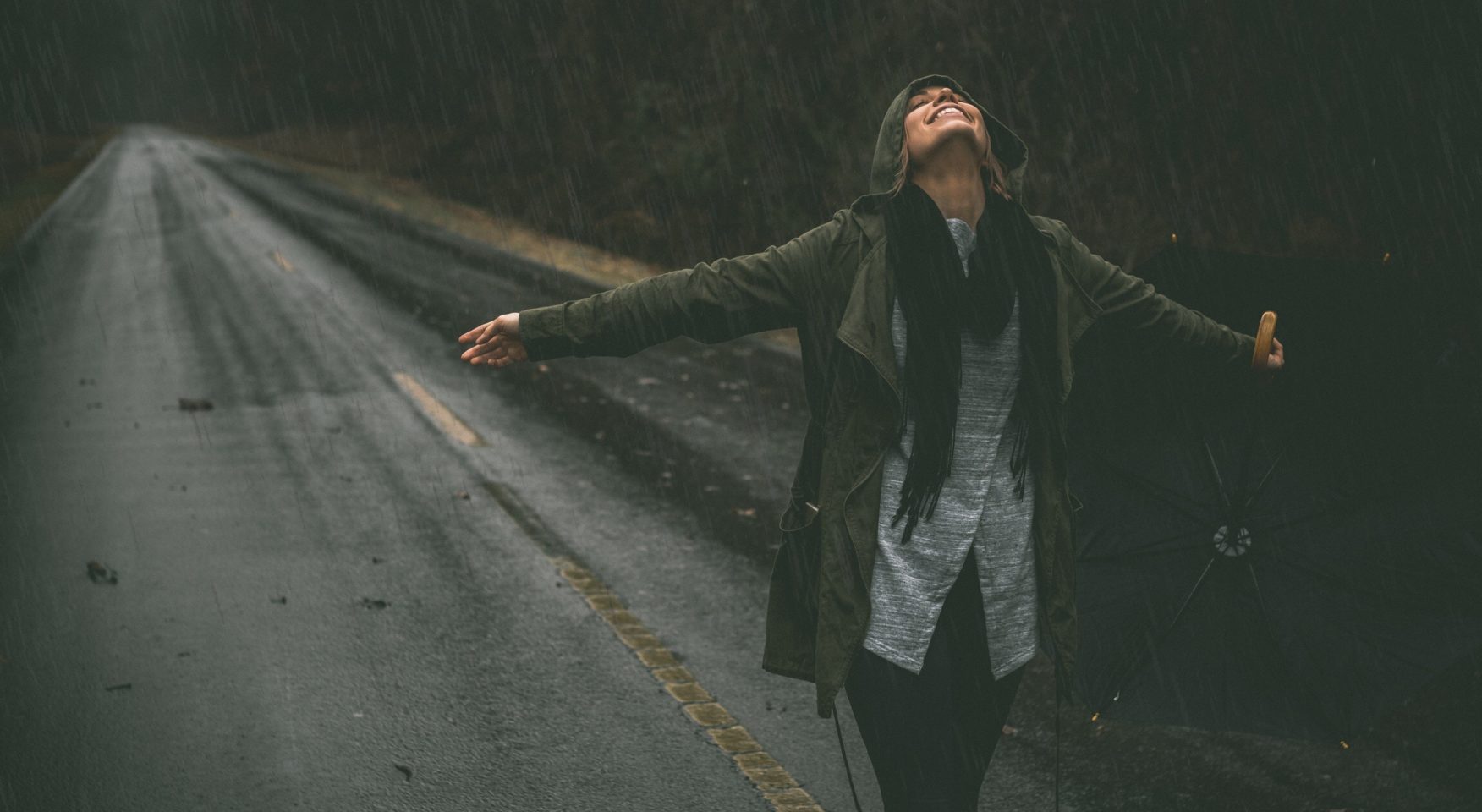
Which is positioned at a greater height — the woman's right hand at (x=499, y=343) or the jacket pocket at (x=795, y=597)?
the woman's right hand at (x=499, y=343)

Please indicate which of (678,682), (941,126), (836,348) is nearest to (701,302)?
(836,348)

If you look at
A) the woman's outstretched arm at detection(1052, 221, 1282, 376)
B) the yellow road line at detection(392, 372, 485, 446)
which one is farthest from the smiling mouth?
the yellow road line at detection(392, 372, 485, 446)

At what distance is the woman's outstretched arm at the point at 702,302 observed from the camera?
2.53m

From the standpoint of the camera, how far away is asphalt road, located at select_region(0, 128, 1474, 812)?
4148 millimetres

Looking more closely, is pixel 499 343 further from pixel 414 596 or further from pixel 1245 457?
pixel 414 596

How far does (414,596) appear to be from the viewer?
5863 mm

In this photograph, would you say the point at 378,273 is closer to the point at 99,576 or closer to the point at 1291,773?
the point at 99,576

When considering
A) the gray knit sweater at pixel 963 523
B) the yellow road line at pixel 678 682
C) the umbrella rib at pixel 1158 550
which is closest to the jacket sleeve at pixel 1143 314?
the gray knit sweater at pixel 963 523

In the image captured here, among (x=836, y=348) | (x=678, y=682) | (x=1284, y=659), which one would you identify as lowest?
(x=678, y=682)

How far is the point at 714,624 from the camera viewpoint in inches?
222

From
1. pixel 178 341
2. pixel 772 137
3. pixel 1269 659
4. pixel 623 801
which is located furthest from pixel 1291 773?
pixel 772 137

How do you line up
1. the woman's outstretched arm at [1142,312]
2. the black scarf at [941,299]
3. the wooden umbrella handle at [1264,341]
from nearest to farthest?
the black scarf at [941,299] < the woman's outstretched arm at [1142,312] < the wooden umbrella handle at [1264,341]

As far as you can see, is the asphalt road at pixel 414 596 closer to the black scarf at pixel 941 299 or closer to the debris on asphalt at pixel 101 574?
the debris on asphalt at pixel 101 574

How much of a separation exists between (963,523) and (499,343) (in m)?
1.10
